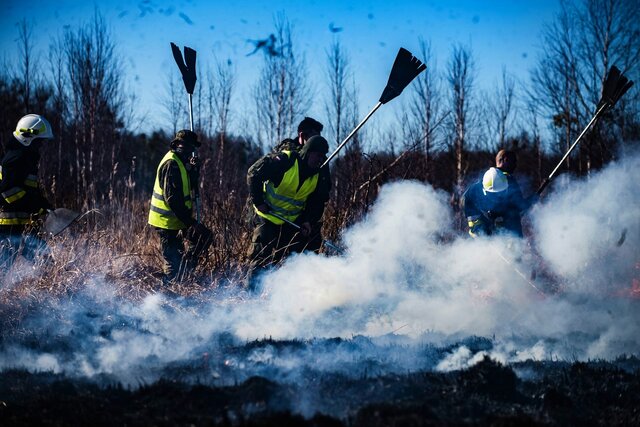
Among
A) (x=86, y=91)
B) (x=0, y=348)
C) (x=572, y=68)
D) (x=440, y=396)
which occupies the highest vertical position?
(x=572, y=68)

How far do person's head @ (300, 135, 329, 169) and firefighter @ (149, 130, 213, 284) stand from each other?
1.26m

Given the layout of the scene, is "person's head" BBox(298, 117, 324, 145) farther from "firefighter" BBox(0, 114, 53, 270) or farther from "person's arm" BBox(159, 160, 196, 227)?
"firefighter" BBox(0, 114, 53, 270)

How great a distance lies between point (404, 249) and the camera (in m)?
6.87

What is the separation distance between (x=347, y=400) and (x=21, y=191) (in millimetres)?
4274

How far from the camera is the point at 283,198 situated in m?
6.49

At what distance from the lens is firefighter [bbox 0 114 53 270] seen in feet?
19.2

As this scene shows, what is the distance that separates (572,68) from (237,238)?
37.9 feet

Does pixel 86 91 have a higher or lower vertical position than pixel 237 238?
higher

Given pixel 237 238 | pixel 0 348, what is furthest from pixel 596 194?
pixel 0 348

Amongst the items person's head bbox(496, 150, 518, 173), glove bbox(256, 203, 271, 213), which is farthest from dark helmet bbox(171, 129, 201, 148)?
person's head bbox(496, 150, 518, 173)

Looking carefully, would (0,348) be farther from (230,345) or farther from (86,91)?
(86,91)

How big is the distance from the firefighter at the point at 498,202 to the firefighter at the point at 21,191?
4771mm

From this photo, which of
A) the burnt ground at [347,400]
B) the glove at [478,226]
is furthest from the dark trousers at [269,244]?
the burnt ground at [347,400]

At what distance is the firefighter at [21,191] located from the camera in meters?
5.87
